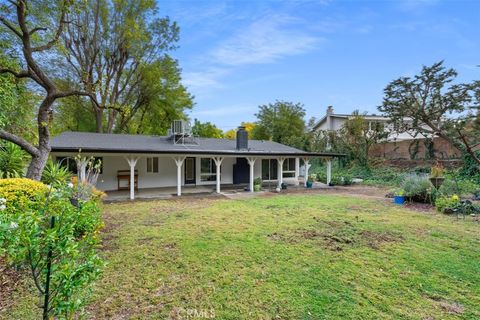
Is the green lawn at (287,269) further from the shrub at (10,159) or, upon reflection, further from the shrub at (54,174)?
the shrub at (10,159)

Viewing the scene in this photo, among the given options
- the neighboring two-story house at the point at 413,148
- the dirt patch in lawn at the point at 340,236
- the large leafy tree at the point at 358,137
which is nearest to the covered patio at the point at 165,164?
the large leafy tree at the point at 358,137

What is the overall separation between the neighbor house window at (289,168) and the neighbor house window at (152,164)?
8.20 m

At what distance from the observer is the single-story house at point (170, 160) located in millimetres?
10617

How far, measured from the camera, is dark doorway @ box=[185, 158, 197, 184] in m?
14.5

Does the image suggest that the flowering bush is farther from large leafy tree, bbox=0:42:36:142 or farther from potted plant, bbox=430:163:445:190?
potted plant, bbox=430:163:445:190

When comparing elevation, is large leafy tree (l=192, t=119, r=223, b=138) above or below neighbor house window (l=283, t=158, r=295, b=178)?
above

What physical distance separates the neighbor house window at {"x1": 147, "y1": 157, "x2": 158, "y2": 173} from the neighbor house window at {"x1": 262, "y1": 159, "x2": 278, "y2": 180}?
21.8 feet

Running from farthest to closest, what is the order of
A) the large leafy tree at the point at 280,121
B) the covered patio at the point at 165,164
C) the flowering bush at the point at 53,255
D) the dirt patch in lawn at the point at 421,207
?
the large leafy tree at the point at 280,121
the covered patio at the point at 165,164
the dirt patch in lawn at the point at 421,207
the flowering bush at the point at 53,255

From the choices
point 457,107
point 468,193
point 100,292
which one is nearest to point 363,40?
point 457,107

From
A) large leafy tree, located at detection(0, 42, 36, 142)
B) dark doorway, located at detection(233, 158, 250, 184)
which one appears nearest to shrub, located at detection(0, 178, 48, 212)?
large leafy tree, located at detection(0, 42, 36, 142)

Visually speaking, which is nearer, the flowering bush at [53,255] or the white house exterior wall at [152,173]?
the flowering bush at [53,255]

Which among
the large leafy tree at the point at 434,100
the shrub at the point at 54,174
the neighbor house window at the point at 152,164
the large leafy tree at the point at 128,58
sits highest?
the large leafy tree at the point at 128,58

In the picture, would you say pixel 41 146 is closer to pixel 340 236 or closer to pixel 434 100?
pixel 340 236

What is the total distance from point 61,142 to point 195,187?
646cm
